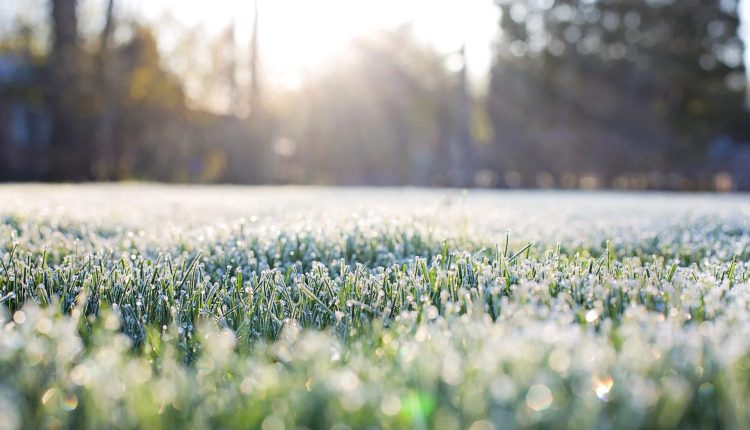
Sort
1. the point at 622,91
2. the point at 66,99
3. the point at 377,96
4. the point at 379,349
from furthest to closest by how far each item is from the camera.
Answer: the point at 622,91, the point at 377,96, the point at 66,99, the point at 379,349

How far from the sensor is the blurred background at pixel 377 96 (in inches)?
929

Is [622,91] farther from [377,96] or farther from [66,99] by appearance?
[66,99]

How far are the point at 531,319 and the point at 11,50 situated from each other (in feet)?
106

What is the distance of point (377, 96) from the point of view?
29.7 metres

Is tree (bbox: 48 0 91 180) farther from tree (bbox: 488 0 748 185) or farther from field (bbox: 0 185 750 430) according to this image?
field (bbox: 0 185 750 430)

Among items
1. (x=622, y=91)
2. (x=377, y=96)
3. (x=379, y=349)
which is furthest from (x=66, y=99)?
(x=622, y=91)

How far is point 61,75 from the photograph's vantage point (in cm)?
2181

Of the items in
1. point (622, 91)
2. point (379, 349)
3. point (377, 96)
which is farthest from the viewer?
point (622, 91)

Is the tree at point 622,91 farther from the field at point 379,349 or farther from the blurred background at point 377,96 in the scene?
the field at point 379,349

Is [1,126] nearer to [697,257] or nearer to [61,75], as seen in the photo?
[61,75]

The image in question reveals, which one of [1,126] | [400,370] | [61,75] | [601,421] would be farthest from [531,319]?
[1,126]

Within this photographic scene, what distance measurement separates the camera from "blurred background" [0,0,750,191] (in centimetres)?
2359

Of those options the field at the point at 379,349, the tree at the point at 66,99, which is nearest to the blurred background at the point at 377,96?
the tree at the point at 66,99

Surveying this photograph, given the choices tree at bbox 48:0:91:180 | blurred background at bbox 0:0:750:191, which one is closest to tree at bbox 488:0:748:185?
blurred background at bbox 0:0:750:191
